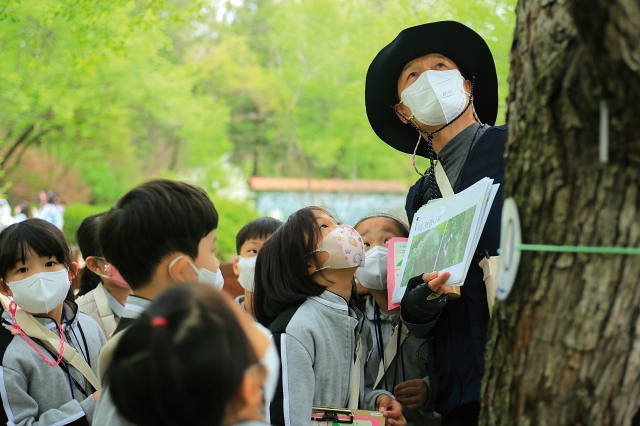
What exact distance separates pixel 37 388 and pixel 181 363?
1687 millimetres

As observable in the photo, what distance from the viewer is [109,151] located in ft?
74.4

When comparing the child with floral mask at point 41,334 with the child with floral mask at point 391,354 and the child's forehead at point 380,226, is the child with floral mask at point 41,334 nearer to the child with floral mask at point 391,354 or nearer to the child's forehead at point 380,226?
the child with floral mask at point 391,354

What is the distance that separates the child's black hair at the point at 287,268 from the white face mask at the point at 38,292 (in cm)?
99

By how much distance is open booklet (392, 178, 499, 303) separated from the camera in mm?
2363

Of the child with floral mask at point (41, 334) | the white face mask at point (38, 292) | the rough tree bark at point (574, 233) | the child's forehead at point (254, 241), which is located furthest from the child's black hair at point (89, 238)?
the rough tree bark at point (574, 233)

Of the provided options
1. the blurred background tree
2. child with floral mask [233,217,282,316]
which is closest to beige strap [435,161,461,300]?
child with floral mask [233,217,282,316]

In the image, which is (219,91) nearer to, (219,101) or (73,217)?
(219,101)

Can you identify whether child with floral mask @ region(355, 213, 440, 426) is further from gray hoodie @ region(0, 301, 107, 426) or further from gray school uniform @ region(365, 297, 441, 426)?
gray hoodie @ region(0, 301, 107, 426)

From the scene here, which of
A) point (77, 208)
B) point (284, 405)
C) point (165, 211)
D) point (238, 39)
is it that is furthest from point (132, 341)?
point (238, 39)

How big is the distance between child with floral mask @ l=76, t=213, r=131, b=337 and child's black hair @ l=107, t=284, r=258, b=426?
2.15 meters

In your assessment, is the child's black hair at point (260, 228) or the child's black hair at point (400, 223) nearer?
the child's black hair at point (400, 223)

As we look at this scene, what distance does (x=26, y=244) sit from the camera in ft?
10.5

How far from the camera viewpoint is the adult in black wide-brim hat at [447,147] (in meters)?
2.61

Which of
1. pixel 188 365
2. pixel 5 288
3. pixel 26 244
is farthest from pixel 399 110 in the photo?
pixel 5 288
